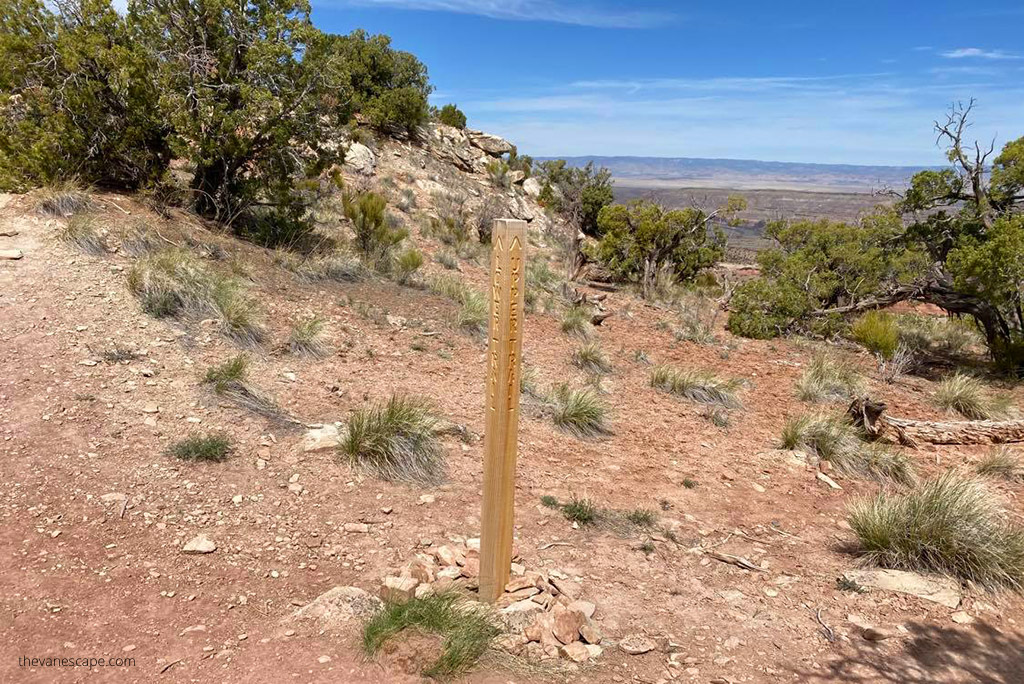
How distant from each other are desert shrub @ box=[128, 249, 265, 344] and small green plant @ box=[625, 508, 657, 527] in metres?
4.43

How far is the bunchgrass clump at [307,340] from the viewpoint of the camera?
24.6 feet

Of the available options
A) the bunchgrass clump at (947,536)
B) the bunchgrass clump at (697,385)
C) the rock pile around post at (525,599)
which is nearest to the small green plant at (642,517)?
the rock pile around post at (525,599)

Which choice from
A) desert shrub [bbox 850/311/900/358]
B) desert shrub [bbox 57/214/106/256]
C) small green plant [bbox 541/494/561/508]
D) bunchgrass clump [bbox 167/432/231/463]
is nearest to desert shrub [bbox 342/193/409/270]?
desert shrub [bbox 57/214/106/256]

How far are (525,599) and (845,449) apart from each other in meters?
4.50

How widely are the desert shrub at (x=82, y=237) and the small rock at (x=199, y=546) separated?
5216 mm

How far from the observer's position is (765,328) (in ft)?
41.2

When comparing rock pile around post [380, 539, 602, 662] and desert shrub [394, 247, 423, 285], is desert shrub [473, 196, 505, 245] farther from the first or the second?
rock pile around post [380, 539, 602, 662]

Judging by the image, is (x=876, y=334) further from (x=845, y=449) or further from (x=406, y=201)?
(x=406, y=201)

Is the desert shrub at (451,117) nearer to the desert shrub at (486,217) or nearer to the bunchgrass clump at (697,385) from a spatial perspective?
the desert shrub at (486,217)

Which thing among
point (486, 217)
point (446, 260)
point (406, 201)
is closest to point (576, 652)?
point (446, 260)

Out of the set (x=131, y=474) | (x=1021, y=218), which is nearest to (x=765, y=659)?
(x=131, y=474)

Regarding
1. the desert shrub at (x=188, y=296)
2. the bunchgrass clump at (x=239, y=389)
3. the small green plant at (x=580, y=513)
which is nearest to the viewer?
the small green plant at (x=580, y=513)

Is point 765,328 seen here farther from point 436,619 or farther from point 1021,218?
point 436,619

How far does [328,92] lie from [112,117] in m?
3.10
